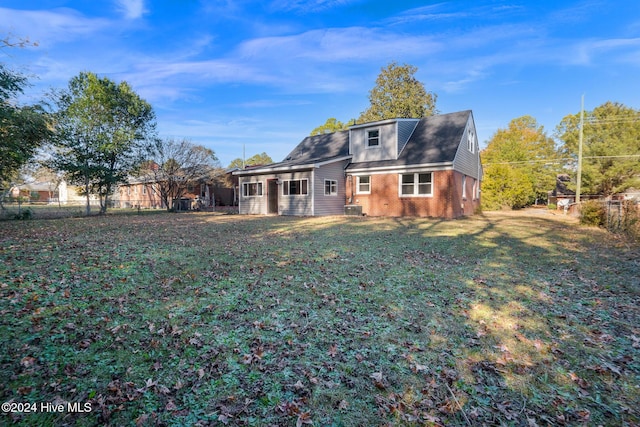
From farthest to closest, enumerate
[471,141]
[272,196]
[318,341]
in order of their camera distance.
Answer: [272,196] < [471,141] < [318,341]

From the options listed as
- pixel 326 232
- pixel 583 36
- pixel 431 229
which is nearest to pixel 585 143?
pixel 583 36

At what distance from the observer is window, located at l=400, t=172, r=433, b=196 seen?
17.9 meters

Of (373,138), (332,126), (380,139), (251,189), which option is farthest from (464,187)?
(332,126)

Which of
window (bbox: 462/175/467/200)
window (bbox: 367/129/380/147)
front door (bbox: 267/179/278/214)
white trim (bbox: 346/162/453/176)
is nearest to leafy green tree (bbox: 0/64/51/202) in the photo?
front door (bbox: 267/179/278/214)

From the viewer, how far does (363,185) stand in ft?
66.8

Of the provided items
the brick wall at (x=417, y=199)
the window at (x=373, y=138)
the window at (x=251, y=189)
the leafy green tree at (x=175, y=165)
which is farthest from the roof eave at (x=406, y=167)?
the leafy green tree at (x=175, y=165)

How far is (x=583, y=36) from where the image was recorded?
51.4ft

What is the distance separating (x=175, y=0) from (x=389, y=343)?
1558 cm

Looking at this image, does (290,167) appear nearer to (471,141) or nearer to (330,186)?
(330,186)

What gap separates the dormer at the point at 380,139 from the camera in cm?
1978

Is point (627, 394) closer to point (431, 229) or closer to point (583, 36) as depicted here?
point (431, 229)

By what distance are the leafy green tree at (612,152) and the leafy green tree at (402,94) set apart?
17.4 m

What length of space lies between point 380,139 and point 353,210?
17.5ft

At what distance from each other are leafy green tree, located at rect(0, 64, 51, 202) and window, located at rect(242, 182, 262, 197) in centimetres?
1198
